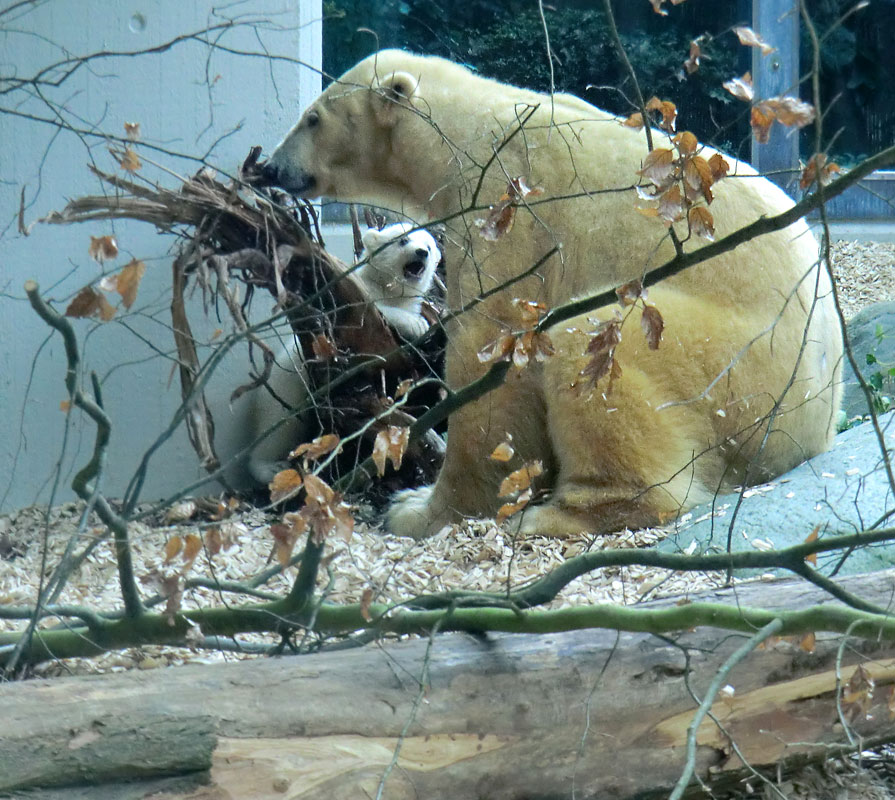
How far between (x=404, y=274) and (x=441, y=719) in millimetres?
3491

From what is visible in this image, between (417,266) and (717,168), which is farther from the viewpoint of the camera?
(417,266)

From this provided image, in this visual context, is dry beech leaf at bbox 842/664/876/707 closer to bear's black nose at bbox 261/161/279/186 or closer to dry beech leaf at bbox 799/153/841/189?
dry beech leaf at bbox 799/153/841/189

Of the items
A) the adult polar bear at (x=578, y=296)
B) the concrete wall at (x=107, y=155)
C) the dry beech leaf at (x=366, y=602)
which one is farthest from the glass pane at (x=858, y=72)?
the dry beech leaf at (x=366, y=602)

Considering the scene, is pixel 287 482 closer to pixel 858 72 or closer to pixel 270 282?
pixel 270 282

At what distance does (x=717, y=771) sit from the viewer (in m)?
2.29

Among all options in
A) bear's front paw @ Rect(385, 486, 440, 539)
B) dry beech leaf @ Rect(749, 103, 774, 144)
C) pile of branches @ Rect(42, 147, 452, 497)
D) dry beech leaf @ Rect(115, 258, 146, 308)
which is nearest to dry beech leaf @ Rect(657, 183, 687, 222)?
dry beech leaf @ Rect(749, 103, 774, 144)

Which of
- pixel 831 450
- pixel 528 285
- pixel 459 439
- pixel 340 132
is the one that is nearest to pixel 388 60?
pixel 340 132

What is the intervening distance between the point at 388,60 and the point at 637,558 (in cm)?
295

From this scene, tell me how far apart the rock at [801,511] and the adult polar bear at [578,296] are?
96 millimetres

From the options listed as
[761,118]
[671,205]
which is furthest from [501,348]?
[761,118]

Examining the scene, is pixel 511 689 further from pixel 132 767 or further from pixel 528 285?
pixel 528 285

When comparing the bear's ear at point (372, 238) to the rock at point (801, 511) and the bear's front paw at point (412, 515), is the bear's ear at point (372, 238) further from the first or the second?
the rock at point (801, 511)

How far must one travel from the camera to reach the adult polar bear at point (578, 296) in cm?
372

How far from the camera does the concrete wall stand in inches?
172
